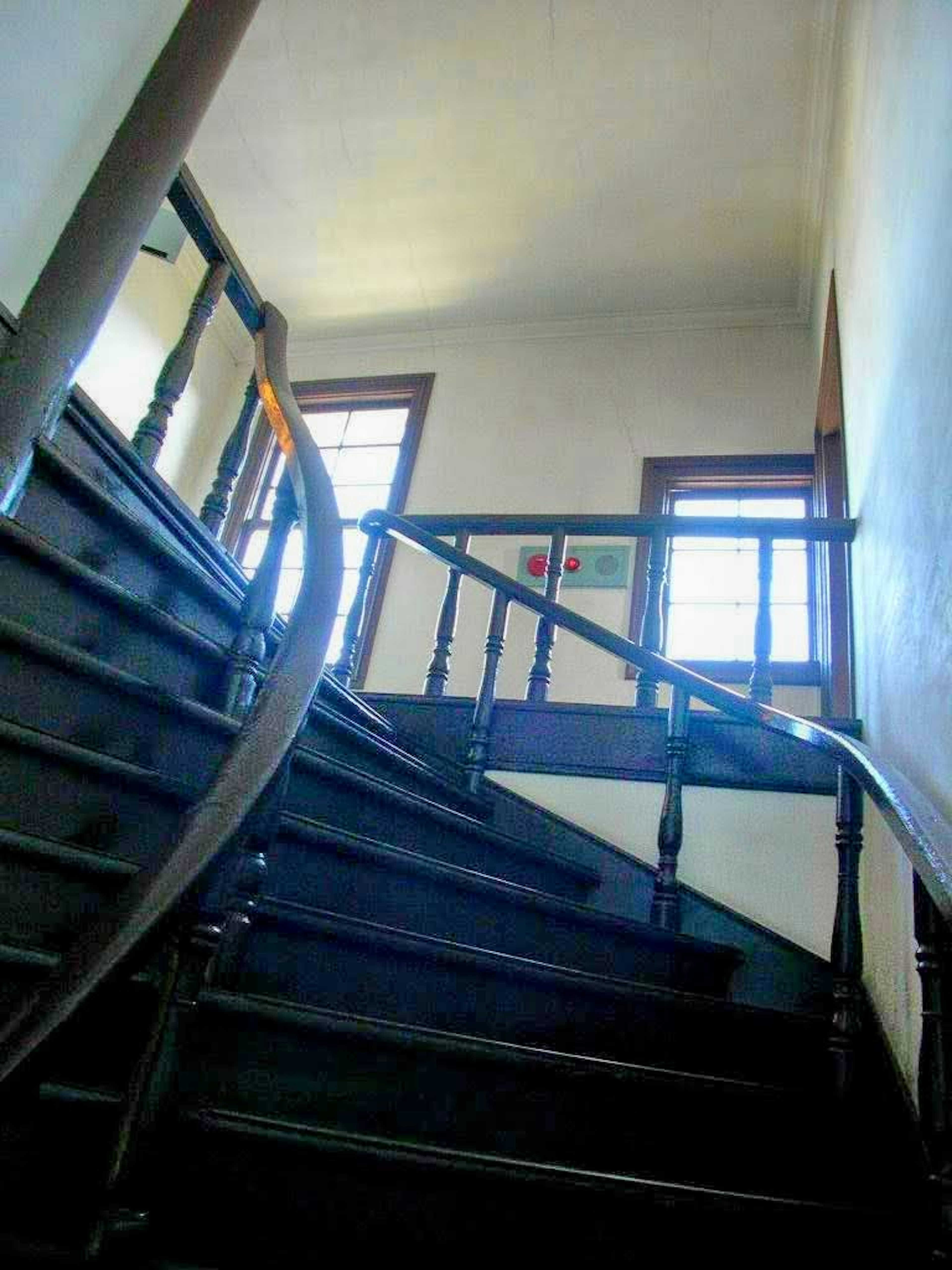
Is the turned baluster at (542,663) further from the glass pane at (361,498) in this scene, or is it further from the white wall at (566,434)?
the glass pane at (361,498)

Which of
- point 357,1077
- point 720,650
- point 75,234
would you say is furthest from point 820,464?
point 357,1077

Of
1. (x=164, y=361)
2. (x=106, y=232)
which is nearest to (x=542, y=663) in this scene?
(x=106, y=232)

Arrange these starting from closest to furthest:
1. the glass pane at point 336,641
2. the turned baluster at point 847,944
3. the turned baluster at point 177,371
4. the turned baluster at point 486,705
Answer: the glass pane at point 336,641 < the turned baluster at point 847,944 < the turned baluster at point 177,371 < the turned baluster at point 486,705

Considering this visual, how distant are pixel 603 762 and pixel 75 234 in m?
1.83

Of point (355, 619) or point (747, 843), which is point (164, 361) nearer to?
point (355, 619)

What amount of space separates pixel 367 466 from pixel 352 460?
113 mm

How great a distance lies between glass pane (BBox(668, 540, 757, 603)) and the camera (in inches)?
167

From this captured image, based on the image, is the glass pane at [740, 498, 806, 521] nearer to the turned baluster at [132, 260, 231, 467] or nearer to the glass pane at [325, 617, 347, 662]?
the glass pane at [325, 617, 347, 662]

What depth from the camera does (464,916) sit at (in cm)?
172

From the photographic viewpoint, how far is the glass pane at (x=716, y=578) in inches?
167

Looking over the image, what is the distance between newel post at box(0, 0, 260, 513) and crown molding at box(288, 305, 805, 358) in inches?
101

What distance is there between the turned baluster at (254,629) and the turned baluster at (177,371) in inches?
14.1

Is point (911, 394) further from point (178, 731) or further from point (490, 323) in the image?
point (490, 323)

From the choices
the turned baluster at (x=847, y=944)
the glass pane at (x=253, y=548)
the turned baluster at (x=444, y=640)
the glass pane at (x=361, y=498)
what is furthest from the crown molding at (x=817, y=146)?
the turned baluster at (x=847, y=944)
